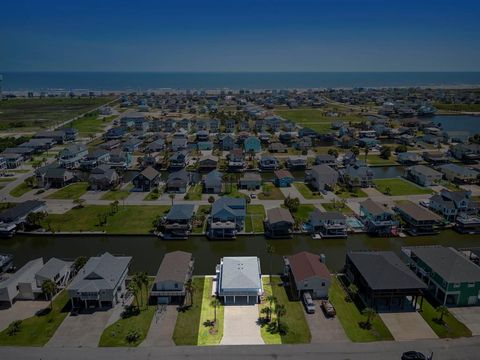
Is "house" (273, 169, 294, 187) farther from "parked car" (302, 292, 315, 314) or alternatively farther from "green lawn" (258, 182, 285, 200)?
"parked car" (302, 292, 315, 314)

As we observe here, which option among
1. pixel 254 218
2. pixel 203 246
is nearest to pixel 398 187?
pixel 254 218

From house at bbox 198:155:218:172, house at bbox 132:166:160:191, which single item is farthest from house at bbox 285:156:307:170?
house at bbox 132:166:160:191

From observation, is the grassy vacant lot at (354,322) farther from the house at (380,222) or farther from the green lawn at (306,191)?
the green lawn at (306,191)

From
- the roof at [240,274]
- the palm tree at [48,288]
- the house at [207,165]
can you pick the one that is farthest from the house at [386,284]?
the house at [207,165]

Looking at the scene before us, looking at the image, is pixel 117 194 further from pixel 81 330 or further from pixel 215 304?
pixel 215 304

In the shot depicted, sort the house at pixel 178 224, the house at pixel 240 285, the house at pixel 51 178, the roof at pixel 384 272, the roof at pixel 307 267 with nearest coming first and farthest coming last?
the roof at pixel 384 272 → the house at pixel 240 285 → the roof at pixel 307 267 → the house at pixel 178 224 → the house at pixel 51 178
